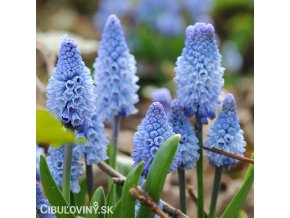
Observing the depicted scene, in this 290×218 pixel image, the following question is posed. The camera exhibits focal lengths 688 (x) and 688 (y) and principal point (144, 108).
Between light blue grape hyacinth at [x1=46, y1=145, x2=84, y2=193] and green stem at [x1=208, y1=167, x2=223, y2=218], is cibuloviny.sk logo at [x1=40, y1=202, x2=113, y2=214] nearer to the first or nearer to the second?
light blue grape hyacinth at [x1=46, y1=145, x2=84, y2=193]

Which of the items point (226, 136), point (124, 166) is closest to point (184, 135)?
point (226, 136)

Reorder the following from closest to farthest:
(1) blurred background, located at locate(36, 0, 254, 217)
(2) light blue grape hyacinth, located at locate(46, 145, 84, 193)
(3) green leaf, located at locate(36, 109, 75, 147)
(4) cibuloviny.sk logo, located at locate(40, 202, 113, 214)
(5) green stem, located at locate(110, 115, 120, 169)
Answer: (3) green leaf, located at locate(36, 109, 75, 147), (4) cibuloviny.sk logo, located at locate(40, 202, 113, 214), (2) light blue grape hyacinth, located at locate(46, 145, 84, 193), (5) green stem, located at locate(110, 115, 120, 169), (1) blurred background, located at locate(36, 0, 254, 217)

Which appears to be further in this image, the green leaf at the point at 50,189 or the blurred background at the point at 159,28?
the blurred background at the point at 159,28

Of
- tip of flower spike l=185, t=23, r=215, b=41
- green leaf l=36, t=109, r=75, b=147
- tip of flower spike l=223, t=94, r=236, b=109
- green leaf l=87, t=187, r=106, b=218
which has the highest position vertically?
tip of flower spike l=185, t=23, r=215, b=41

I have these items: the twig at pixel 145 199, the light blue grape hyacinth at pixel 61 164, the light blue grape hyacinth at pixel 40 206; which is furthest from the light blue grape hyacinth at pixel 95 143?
the twig at pixel 145 199

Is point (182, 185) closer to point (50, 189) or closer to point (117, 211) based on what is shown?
point (117, 211)

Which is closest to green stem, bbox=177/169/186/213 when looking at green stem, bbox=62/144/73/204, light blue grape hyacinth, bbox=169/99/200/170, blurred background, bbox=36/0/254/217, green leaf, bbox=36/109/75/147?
light blue grape hyacinth, bbox=169/99/200/170

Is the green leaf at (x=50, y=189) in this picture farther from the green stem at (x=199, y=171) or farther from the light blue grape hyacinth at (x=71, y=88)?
the green stem at (x=199, y=171)
